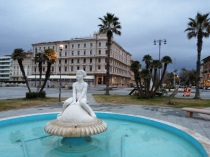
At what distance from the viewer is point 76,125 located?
607cm

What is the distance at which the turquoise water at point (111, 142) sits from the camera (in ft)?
19.5

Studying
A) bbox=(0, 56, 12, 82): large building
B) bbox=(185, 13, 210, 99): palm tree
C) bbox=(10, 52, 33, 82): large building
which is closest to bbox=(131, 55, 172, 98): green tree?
Answer: bbox=(185, 13, 210, 99): palm tree

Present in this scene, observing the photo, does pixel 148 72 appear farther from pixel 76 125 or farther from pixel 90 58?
pixel 90 58

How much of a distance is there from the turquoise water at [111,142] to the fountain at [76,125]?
261 millimetres

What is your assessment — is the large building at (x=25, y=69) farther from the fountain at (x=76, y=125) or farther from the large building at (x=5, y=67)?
the fountain at (x=76, y=125)

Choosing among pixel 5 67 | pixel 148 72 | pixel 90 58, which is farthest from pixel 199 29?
pixel 5 67

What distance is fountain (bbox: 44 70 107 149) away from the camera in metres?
5.84

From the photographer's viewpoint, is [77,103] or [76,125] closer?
[76,125]

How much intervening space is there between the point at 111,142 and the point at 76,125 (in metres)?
1.71

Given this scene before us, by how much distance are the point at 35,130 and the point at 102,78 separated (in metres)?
62.5

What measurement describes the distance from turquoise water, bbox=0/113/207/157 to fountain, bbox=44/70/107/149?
0.85 ft

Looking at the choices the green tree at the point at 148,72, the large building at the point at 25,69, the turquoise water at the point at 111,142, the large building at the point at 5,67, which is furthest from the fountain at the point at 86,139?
the large building at the point at 5,67

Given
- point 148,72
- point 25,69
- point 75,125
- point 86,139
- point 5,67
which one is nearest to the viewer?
point 75,125

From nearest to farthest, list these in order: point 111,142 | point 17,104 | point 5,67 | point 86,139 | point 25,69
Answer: point 86,139 → point 111,142 → point 17,104 → point 25,69 → point 5,67
